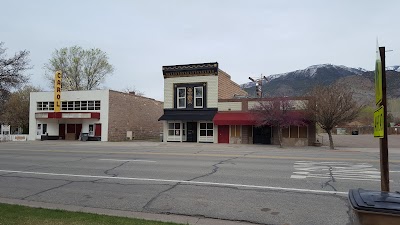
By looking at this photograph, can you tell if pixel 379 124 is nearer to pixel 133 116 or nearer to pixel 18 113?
pixel 133 116

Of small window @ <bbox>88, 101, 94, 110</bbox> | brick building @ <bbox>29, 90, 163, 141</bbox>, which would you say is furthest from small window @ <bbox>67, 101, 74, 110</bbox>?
small window @ <bbox>88, 101, 94, 110</bbox>

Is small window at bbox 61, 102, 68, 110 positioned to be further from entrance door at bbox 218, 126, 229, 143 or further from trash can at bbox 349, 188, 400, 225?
trash can at bbox 349, 188, 400, 225

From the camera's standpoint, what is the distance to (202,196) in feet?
29.2

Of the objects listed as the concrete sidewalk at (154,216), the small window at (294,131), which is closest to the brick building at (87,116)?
the small window at (294,131)

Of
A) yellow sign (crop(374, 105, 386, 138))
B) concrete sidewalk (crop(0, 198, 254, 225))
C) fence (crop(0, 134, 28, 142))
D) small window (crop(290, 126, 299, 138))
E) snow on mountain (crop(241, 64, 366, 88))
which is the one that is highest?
snow on mountain (crop(241, 64, 366, 88))

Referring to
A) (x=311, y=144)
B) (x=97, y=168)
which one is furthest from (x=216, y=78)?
(x=97, y=168)

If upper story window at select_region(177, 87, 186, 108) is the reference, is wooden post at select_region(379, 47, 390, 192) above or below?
below

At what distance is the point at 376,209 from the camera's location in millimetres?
2783

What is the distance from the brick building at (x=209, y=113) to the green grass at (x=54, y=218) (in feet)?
85.8

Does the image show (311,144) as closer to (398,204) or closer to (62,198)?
(62,198)

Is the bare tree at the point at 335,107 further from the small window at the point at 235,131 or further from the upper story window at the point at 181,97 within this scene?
the upper story window at the point at 181,97

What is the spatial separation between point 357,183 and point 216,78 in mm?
25734

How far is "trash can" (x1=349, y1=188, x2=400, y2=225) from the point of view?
2.73 metres

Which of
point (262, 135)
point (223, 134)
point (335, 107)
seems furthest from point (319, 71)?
point (335, 107)
